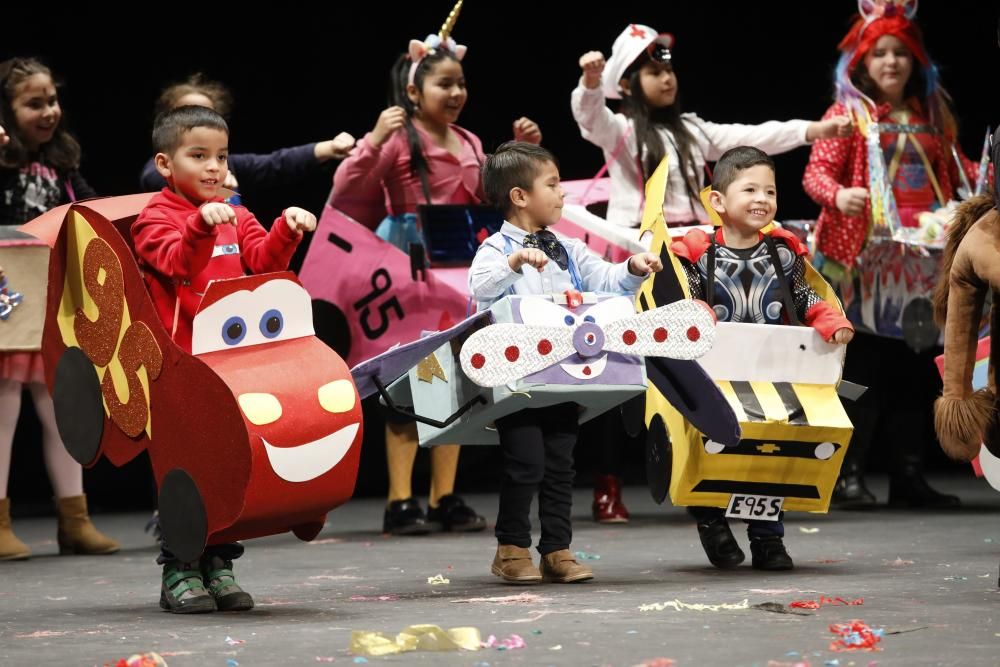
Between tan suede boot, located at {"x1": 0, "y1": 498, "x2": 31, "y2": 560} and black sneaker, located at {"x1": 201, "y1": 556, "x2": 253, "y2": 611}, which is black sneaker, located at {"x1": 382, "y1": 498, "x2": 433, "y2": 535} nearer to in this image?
tan suede boot, located at {"x1": 0, "y1": 498, "x2": 31, "y2": 560}

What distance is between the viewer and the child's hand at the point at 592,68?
15.1ft

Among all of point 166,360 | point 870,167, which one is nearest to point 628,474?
point 870,167

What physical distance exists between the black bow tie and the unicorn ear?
145 cm

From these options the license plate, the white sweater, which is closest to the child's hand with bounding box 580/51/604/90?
the white sweater

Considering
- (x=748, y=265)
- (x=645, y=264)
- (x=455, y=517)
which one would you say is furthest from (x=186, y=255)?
(x=455, y=517)

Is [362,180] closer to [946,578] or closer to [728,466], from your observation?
[728,466]

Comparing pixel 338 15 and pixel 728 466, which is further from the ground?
pixel 338 15

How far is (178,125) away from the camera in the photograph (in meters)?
3.13

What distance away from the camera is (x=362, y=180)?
472 centimetres

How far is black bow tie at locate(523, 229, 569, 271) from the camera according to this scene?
3.45 metres

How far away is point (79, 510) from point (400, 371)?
1.45m

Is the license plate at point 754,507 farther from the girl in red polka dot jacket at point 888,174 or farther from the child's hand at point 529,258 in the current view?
the girl in red polka dot jacket at point 888,174

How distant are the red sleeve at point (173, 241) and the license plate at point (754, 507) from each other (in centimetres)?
133

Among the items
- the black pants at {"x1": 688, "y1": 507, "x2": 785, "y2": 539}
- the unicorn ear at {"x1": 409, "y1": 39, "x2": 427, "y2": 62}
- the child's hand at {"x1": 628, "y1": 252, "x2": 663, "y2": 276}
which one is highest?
the unicorn ear at {"x1": 409, "y1": 39, "x2": 427, "y2": 62}
